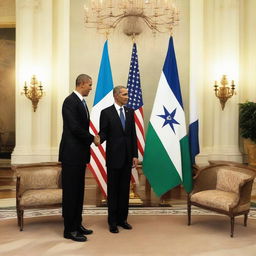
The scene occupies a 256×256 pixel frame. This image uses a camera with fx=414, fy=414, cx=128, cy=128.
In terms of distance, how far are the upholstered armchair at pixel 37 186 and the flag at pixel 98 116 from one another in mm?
668

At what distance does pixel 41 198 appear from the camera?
5.00 meters

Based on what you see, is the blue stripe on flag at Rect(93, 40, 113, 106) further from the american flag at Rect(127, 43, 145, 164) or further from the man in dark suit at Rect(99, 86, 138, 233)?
the man in dark suit at Rect(99, 86, 138, 233)

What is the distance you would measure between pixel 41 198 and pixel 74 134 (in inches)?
42.3

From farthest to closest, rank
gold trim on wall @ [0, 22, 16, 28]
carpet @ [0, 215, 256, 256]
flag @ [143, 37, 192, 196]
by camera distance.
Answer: gold trim on wall @ [0, 22, 16, 28]
flag @ [143, 37, 192, 196]
carpet @ [0, 215, 256, 256]

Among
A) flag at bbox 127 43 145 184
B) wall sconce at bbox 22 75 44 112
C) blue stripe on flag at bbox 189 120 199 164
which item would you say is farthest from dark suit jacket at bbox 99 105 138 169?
wall sconce at bbox 22 75 44 112

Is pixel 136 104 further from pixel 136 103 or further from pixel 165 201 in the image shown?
pixel 165 201

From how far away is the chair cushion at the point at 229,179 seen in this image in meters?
5.19

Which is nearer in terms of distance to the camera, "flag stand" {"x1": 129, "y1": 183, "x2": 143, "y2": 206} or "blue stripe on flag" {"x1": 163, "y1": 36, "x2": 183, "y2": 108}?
"blue stripe on flag" {"x1": 163, "y1": 36, "x2": 183, "y2": 108}

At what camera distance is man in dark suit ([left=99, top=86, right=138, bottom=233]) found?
4836 mm

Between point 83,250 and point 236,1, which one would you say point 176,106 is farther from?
point 236,1

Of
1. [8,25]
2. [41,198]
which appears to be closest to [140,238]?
[41,198]

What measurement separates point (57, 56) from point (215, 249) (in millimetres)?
5785

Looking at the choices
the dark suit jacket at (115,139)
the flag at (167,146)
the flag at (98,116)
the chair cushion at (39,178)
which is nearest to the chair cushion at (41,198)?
the chair cushion at (39,178)

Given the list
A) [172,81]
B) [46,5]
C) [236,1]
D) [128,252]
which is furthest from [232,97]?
[128,252]
